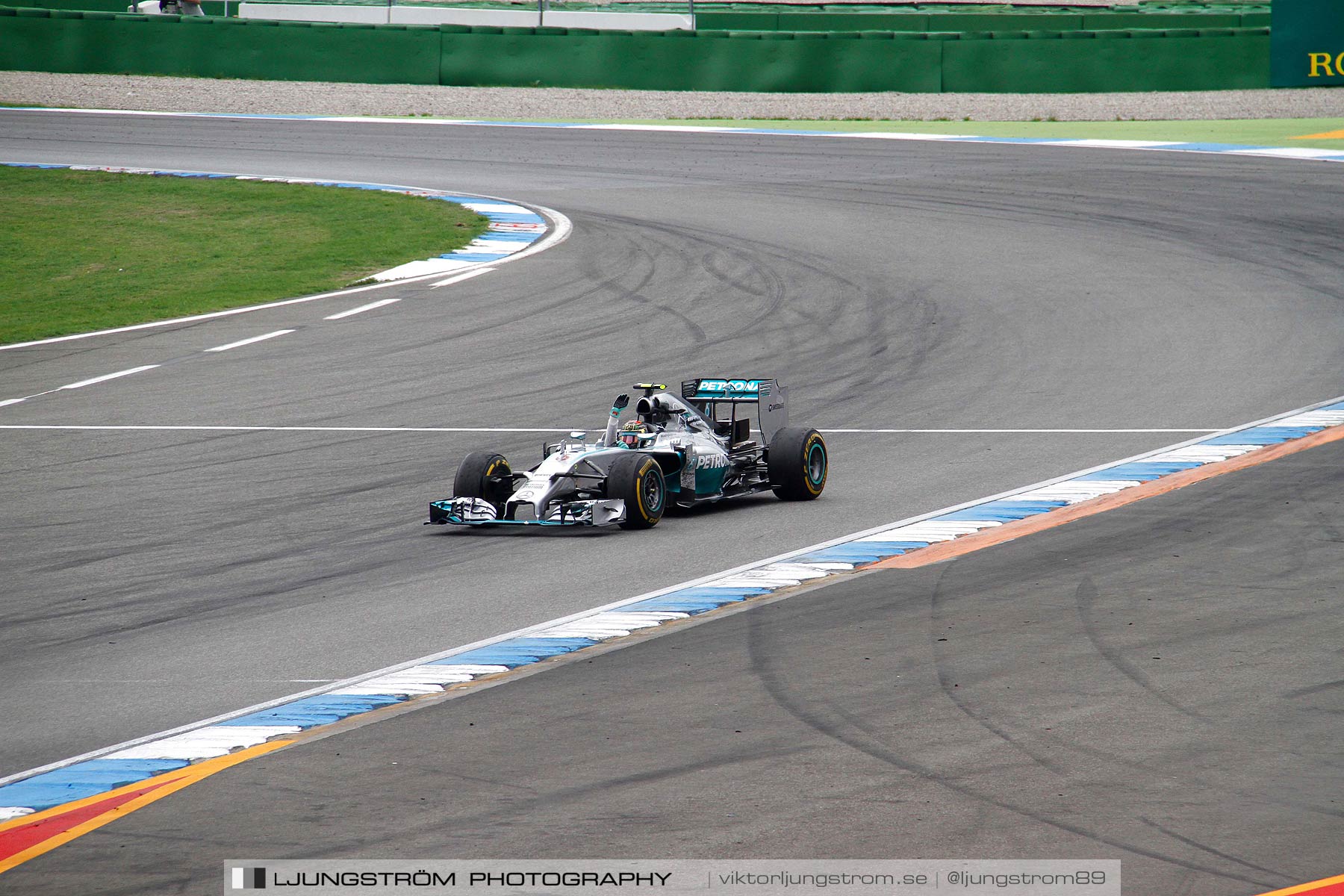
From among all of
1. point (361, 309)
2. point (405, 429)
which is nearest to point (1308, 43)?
point (361, 309)

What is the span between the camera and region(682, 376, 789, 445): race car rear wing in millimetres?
11391

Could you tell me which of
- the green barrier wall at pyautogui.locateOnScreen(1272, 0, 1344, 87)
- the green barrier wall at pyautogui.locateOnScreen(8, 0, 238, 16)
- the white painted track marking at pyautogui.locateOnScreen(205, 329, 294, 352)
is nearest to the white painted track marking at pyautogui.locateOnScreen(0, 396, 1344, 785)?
the white painted track marking at pyautogui.locateOnScreen(205, 329, 294, 352)

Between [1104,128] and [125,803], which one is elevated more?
[1104,128]

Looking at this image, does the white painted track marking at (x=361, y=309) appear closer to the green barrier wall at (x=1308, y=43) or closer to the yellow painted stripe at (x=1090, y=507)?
the yellow painted stripe at (x=1090, y=507)

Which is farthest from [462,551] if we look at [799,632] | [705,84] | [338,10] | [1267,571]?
[338,10]

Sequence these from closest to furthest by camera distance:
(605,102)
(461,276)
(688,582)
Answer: (688,582) → (461,276) → (605,102)

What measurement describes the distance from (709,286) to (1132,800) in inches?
545

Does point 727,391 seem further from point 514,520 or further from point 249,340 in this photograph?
point 249,340

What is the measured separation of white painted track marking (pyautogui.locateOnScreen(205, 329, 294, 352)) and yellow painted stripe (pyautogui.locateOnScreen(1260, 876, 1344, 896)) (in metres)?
13.4

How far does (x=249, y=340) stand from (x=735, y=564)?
914 centimetres

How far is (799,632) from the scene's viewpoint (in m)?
7.86

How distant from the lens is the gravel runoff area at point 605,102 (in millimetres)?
35000

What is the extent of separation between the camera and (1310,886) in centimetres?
490

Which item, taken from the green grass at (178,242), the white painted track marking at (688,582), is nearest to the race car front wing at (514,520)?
the white painted track marking at (688,582)
